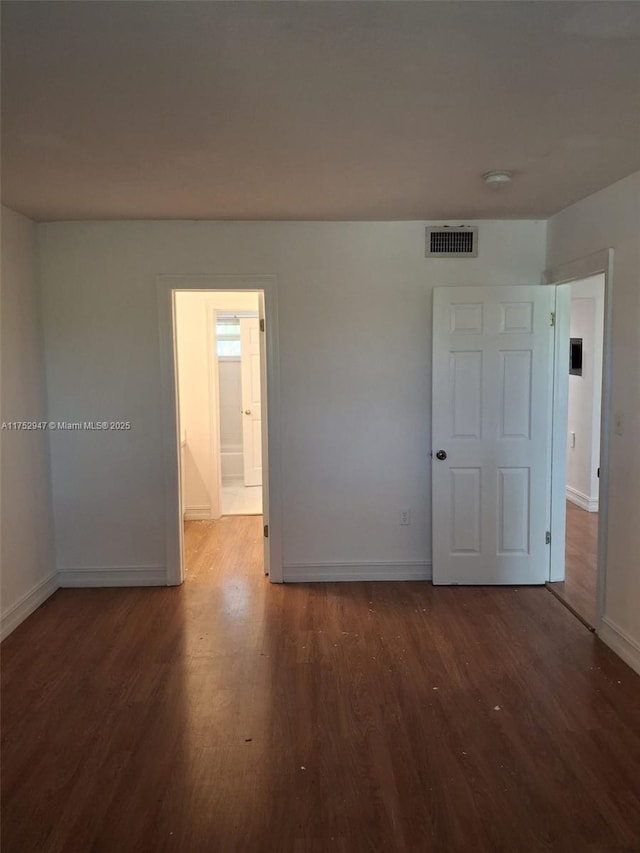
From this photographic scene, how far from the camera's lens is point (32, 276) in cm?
380

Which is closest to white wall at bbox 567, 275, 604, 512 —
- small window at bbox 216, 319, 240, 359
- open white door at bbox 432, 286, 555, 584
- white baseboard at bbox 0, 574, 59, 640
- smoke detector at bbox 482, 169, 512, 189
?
open white door at bbox 432, 286, 555, 584

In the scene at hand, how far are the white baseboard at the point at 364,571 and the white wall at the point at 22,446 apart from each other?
171 centimetres

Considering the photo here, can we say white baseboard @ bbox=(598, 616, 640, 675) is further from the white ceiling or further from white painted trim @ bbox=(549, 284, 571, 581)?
the white ceiling

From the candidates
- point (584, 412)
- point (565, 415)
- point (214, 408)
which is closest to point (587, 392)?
point (584, 412)

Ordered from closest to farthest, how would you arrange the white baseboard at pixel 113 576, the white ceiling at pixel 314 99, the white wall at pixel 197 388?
the white ceiling at pixel 314 99 < the white baseboard at pixel 113 576 < the white wall at pixel 197 388

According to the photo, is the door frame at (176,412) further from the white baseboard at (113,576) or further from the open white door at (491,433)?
the open white door at (491,433)

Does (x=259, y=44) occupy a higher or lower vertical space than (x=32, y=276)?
higher

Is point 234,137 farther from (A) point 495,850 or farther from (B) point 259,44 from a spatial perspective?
→ (A) point 495,850

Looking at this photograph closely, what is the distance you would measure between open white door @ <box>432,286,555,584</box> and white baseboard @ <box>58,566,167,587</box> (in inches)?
76.5

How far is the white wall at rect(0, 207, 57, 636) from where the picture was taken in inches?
135

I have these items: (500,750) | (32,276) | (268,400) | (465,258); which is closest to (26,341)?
(32,276)

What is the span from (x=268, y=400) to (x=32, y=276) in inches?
67.3

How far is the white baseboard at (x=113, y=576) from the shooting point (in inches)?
162

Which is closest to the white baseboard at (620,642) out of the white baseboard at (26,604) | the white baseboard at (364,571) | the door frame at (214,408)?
the white baseboard at (364,571)
